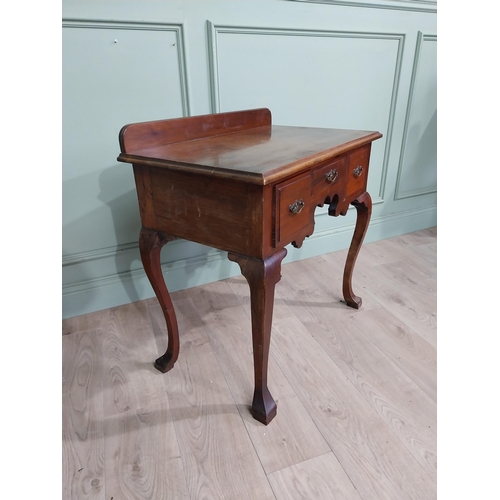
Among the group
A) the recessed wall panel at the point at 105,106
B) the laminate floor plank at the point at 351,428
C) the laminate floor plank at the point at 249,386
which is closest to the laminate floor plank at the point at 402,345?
the laminate floor plank at the point at 351,428

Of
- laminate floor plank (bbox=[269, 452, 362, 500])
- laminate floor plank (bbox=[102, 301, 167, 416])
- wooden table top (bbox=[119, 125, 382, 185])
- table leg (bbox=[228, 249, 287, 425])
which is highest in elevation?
wooden table top (bbox=[119, 125, 382, 185])

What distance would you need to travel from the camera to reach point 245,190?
35.6 inches

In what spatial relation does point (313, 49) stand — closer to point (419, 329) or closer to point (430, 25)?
point (430, 25)

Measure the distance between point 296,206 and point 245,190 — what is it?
0.52ft

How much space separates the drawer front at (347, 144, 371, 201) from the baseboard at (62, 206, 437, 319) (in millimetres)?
768

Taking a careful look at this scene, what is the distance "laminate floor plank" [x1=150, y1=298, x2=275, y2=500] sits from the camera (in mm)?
975

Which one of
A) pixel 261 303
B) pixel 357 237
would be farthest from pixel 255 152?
pixel 357 237

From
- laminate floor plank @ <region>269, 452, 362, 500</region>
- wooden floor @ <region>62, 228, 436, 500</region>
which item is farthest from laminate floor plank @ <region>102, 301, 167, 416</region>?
laminate floor plank @ <region>269, 452, 362, 500</region>

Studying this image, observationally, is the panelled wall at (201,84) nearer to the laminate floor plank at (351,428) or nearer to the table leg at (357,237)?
the table leg at (357,237)

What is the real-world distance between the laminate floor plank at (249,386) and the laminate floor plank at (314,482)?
0.9 inches

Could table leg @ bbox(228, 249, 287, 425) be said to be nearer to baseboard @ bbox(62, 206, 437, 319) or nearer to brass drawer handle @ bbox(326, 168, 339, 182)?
brass drawer handle @ bbox(326, 168, 339, 182)

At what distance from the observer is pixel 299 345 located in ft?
4.86

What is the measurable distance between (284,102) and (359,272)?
961mm

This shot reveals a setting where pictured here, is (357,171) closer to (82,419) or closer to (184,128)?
(184,128)
